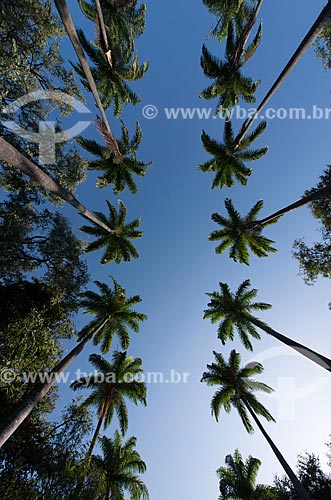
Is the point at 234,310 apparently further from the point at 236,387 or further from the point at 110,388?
the point at 110,388

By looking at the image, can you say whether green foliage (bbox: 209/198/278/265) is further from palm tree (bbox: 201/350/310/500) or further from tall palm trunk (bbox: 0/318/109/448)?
tall palm trunk (bbox: 0/318/109/448)

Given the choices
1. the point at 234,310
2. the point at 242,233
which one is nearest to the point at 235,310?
the point at 234,310

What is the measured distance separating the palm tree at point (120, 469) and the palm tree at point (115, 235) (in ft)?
48.6

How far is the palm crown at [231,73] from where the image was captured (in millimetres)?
15609

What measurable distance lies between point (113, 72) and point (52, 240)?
10940 mm

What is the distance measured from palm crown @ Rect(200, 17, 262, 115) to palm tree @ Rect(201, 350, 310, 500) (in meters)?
20.1

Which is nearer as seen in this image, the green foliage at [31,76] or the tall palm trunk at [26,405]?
the tall palm trunk at [26,405]

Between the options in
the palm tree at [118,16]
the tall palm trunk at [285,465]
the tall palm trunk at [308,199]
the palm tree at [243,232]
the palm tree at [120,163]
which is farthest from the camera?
the palm tree at [243,232]

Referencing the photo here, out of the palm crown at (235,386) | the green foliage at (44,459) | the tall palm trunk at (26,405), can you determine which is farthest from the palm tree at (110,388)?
the tall palm trunk at (26,405)

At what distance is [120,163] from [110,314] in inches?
474

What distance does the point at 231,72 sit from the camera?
1691 cm

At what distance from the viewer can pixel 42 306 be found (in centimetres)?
1581

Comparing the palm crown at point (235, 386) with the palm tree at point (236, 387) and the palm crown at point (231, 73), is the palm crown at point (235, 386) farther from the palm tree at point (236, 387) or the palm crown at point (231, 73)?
the palm crown at point (231, 73)

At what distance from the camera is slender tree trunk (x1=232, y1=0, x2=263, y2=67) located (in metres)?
12.8
